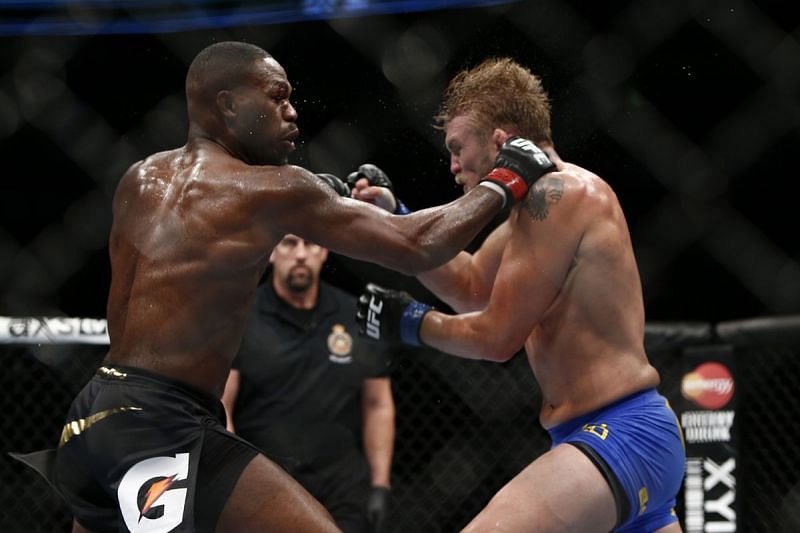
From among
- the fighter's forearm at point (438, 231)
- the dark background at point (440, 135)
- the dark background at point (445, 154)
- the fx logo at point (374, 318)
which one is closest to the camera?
the fighter's forearm at point (438, 231)

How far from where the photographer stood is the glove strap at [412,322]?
2.42 meters

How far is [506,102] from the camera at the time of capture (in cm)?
238

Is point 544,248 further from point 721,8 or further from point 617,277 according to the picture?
point 721,8

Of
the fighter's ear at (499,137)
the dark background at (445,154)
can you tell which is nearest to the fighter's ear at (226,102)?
the fighter's ear at (499,137)

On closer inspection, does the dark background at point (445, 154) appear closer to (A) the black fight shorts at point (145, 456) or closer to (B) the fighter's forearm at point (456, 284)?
(B) the fighter's forearm at point (456, 284)

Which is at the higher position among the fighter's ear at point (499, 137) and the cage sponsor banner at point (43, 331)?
the fighter's ear at point (499, 137)

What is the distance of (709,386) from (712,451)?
0.18 m

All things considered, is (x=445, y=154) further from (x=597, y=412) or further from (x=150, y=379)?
(x=150, y=379)

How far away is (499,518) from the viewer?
6.20 feet

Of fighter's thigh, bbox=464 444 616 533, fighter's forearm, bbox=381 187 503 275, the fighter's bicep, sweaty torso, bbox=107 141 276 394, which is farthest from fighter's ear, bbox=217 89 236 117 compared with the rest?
fighter's thigh, bbox=464 444 616 533

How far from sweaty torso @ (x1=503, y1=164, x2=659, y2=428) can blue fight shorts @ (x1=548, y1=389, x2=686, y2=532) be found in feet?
0.09

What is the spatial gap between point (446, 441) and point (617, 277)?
1.46 meters

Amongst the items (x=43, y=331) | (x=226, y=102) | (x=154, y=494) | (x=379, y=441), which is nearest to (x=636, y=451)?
(x=154, y=494)

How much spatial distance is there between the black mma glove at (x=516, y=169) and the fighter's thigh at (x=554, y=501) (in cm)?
54
